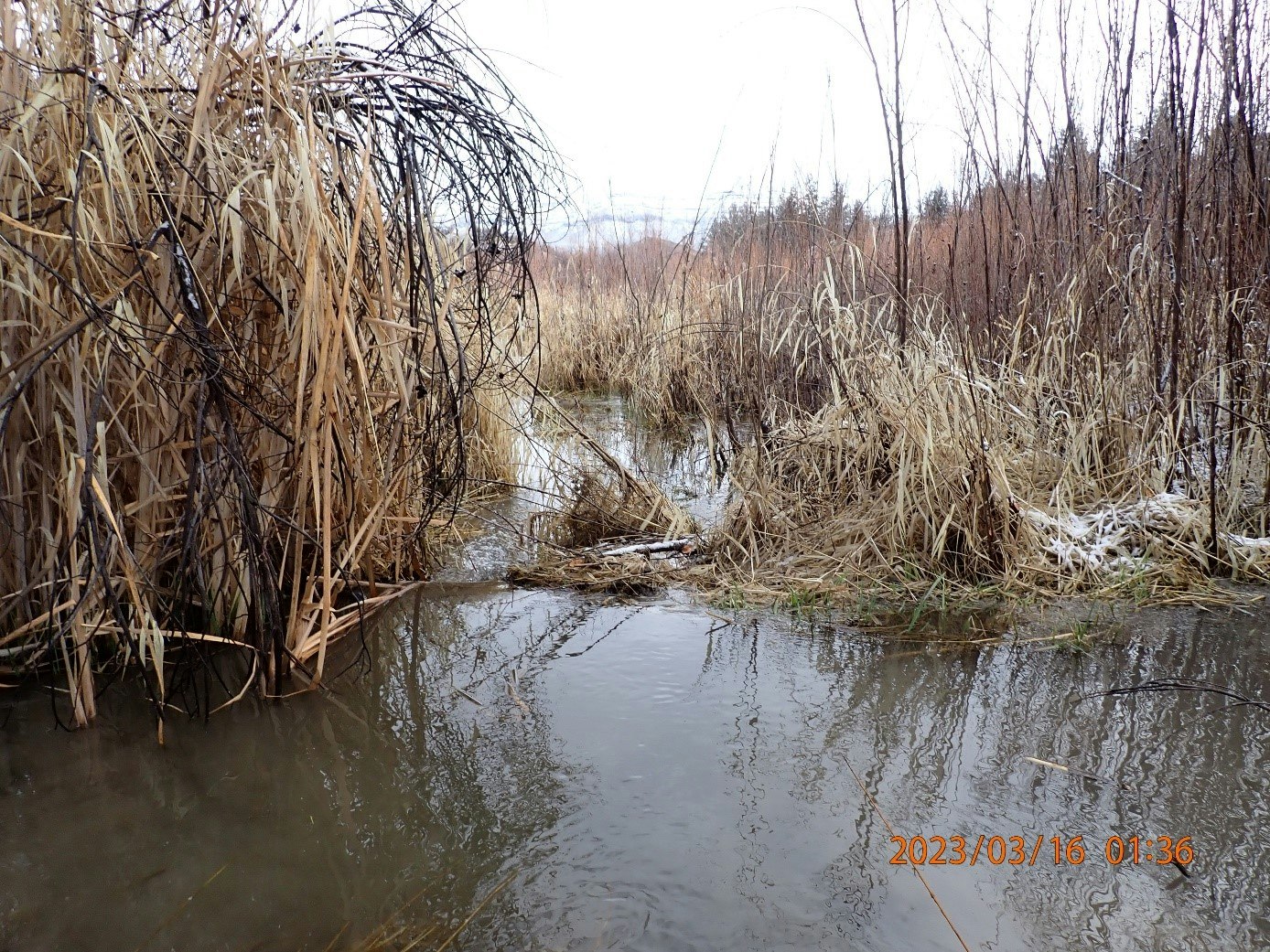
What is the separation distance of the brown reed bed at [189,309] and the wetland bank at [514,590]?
14mm

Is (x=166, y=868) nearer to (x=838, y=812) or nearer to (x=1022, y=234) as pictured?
(x=838, y=812)

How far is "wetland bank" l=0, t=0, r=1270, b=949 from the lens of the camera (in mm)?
1500

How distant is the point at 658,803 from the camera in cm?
172

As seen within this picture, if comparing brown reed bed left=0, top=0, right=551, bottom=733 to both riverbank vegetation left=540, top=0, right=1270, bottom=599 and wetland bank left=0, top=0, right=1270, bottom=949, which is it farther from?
riverbank vegetation left=540, top=0, right=1270, bottom=599

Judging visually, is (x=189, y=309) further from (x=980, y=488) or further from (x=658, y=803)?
(x=980, y=488)

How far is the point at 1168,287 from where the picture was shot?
3.38 meters

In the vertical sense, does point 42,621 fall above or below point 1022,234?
below

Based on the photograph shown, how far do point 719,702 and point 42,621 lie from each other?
5.42 feet

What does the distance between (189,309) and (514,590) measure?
1.59 metres

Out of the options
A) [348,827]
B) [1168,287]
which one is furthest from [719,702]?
[1168,287]
